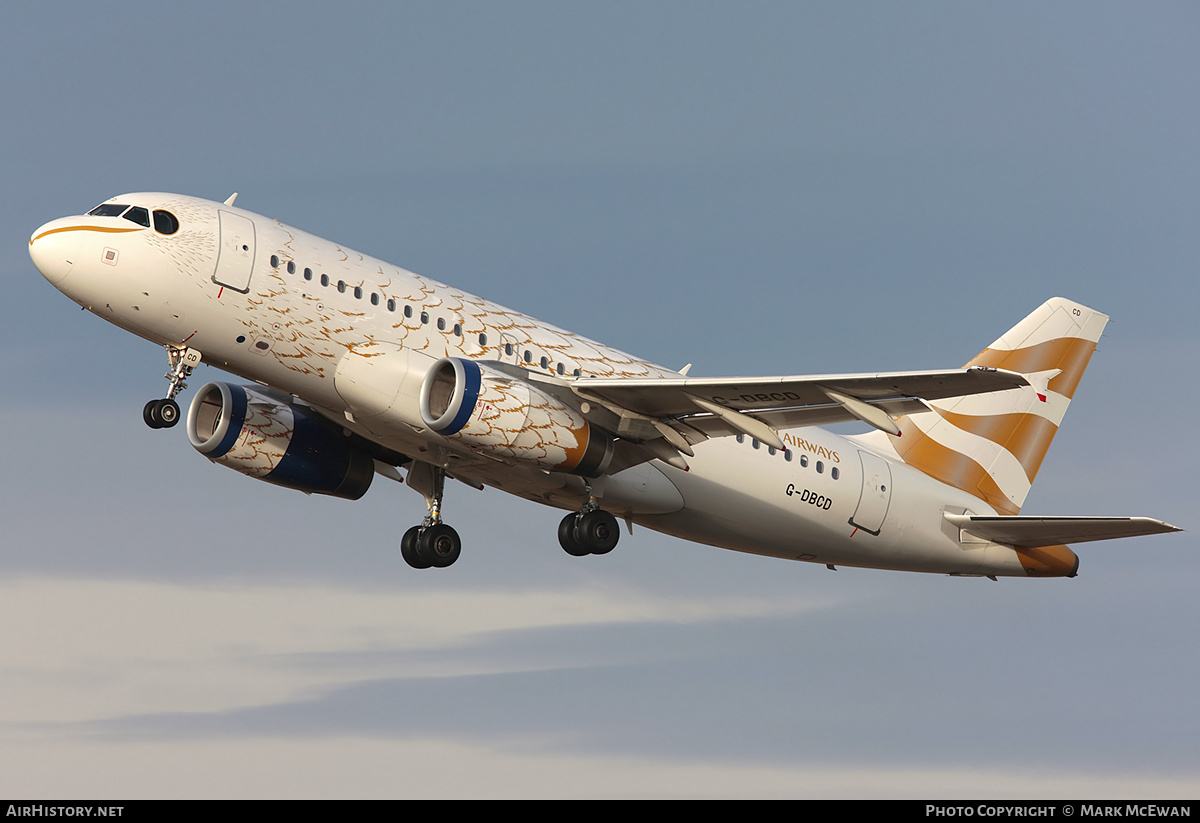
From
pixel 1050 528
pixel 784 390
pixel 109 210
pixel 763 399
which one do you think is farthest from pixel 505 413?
pixel 1050 528

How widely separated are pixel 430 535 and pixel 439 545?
324mm

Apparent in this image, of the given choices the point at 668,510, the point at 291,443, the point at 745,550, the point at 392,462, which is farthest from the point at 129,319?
the point at 745,550

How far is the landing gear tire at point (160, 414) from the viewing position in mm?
27922

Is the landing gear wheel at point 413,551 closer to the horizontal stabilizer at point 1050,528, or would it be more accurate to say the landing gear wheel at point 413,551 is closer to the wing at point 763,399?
the wing at point 763,399

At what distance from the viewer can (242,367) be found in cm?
2800

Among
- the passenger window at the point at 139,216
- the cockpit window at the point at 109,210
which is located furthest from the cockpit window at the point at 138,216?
the cockpit window at the point at 109,210

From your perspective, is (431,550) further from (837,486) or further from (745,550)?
(837,486)

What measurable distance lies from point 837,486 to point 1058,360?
953 centimetres

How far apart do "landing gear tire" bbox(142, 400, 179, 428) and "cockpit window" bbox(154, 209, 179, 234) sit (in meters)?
3.42

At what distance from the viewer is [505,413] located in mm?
27625

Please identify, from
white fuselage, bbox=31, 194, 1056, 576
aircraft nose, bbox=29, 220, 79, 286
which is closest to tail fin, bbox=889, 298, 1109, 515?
white fuselage, bbox=31, 194, 1056, 576

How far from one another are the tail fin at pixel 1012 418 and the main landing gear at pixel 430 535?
12.0 meters

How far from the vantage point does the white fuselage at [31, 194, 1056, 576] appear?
27.0 metres

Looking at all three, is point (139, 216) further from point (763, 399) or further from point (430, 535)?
point (763, 399)
